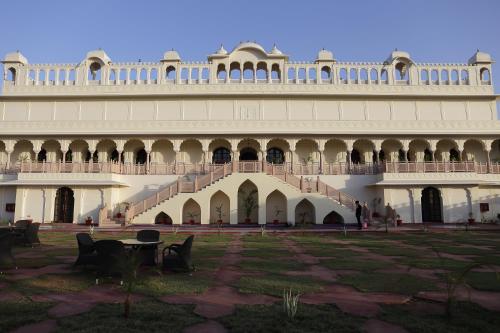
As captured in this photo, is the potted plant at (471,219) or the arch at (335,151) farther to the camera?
the arch at (335,151)

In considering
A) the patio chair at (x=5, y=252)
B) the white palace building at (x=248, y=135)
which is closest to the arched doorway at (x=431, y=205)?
the white palace building at (x=248, y=135)

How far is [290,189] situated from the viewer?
2286cm

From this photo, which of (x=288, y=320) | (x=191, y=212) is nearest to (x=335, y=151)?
(x=191, y=212)

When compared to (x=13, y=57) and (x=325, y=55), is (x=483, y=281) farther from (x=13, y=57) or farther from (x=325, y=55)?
(x=13, y=57)

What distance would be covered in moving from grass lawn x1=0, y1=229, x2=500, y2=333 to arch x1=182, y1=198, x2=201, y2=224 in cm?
1181

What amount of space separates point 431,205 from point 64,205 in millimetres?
26692

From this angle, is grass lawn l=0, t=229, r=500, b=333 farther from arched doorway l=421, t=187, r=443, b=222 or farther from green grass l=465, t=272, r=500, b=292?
arched doorway l=421, t=187, r=443, b=222

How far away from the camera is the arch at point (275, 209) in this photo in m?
25.0

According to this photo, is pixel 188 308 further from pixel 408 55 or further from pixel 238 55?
pixel 408 55

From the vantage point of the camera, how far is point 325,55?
29.5 meters

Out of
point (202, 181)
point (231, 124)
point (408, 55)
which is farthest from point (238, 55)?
point (408, 55)

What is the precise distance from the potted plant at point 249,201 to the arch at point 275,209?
143 cm

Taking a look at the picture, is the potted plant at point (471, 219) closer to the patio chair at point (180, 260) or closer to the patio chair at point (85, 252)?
the patio chair at point (180, 260)

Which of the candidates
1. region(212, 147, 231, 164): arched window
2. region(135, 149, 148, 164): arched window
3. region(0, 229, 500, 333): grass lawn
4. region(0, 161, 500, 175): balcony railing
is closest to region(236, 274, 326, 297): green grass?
region(0, 229, 500, 333): grass lawn
